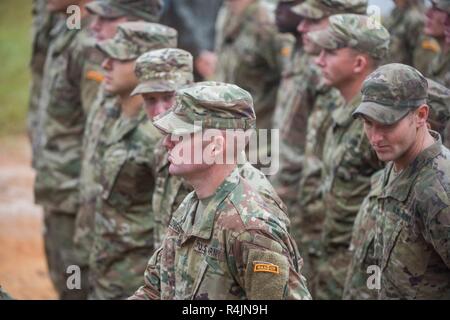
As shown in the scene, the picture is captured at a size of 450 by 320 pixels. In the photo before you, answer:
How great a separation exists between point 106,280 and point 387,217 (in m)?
2.33

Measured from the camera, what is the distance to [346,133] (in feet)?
21.0

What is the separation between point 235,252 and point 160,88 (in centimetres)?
221

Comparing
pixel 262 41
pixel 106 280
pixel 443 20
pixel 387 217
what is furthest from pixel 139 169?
pixel 262 41

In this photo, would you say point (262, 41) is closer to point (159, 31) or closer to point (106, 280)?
point (159, 31)

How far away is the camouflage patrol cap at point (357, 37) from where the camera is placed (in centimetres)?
644

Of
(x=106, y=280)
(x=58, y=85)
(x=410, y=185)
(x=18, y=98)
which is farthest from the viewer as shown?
(x=18, y=98)

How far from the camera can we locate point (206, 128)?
4.26 meters

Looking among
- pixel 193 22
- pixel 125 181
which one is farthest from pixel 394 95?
pixel 193 22

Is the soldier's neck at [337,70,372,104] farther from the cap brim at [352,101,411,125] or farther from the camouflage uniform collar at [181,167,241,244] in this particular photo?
the camouflage uniform collar at [181,167,241,244]

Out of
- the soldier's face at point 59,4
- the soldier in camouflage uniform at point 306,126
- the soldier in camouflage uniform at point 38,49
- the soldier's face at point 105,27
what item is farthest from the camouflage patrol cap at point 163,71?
the soldier in camouflage uniform at point 38,49

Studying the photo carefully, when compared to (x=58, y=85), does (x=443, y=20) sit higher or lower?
higher

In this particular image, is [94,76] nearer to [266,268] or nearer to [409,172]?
[409,172]

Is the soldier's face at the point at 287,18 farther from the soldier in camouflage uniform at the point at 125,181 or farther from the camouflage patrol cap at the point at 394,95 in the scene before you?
the camouflage patrol cap at the point at 394,95

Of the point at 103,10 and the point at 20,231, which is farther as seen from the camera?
the point at 20,231
